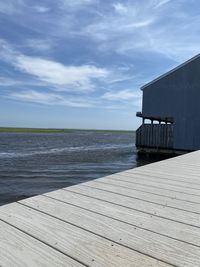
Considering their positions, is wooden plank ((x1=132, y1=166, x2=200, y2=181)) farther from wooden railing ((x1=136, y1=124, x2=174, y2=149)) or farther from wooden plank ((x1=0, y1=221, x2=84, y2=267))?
wooden railing ((x1=136, y1=124, x2=174, y2=149))

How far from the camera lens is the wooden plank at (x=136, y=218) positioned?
2227 millimetres

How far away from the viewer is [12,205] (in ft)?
9.32

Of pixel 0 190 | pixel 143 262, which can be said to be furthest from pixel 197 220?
pixel 0 190

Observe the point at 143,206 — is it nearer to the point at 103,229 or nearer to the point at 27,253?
the point at 103,229

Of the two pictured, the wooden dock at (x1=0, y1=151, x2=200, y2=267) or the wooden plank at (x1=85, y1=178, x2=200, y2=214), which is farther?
the wooden plank at (x1=85, y1=178, x2=200, y2=214)

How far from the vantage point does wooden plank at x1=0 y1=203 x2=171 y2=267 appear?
71.5 inches

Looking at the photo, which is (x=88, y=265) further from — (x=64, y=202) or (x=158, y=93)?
(x=158, y=93)

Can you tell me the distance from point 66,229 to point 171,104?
17437mm

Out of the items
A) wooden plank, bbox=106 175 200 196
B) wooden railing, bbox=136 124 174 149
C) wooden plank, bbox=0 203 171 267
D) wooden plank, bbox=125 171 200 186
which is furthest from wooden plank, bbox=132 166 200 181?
wooden railing, bbox=136 124 174 149

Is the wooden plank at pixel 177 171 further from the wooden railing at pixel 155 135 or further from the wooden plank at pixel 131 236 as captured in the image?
the wooden railing at pixel 155 135

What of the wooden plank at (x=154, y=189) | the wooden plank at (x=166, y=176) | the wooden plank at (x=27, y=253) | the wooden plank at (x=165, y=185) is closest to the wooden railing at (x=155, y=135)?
the wooden plank at (x=166, y=176)

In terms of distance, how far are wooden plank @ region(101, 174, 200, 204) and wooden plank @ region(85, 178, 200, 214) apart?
0.10m

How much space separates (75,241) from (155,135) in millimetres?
18667

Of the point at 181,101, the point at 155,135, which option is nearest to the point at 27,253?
the point at 181,101
